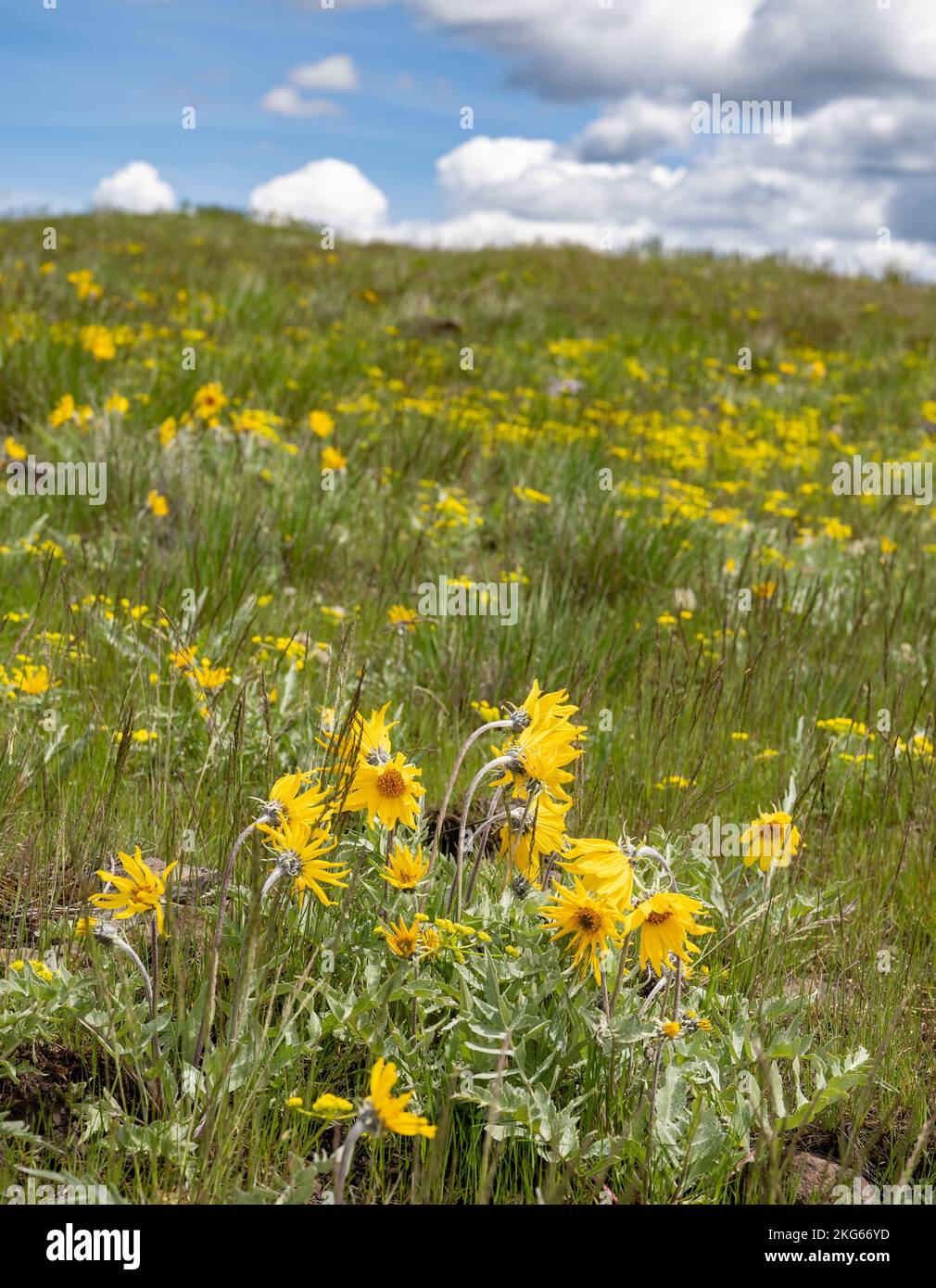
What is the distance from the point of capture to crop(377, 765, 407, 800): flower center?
6.00ft

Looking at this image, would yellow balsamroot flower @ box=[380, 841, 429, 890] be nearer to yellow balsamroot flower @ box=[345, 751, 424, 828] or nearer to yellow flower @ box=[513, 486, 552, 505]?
yellow balsamroot flower @ box=[345, 751, 424, 828]

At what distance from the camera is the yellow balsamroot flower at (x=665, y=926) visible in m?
1.64

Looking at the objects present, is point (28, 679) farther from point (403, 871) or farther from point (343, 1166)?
point (343, 1166)

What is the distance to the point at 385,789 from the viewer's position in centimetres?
184

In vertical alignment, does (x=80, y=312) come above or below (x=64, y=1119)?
above

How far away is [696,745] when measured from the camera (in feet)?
10.1

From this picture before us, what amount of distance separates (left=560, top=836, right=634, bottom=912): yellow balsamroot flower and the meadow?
11 mm

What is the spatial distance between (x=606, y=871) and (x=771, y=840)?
0.56 m

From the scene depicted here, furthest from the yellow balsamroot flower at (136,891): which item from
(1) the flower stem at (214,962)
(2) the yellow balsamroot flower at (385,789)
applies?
(2) the yellow balsamroot flower at (385,789)

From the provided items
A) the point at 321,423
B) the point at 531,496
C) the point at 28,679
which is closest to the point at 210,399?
the point at 321,423

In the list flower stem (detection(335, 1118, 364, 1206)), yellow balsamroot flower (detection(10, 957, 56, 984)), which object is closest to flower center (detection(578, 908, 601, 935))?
flower stem (detection(335, 1118, 364, 1206))

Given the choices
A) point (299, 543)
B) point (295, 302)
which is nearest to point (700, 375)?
point (295, 302)
